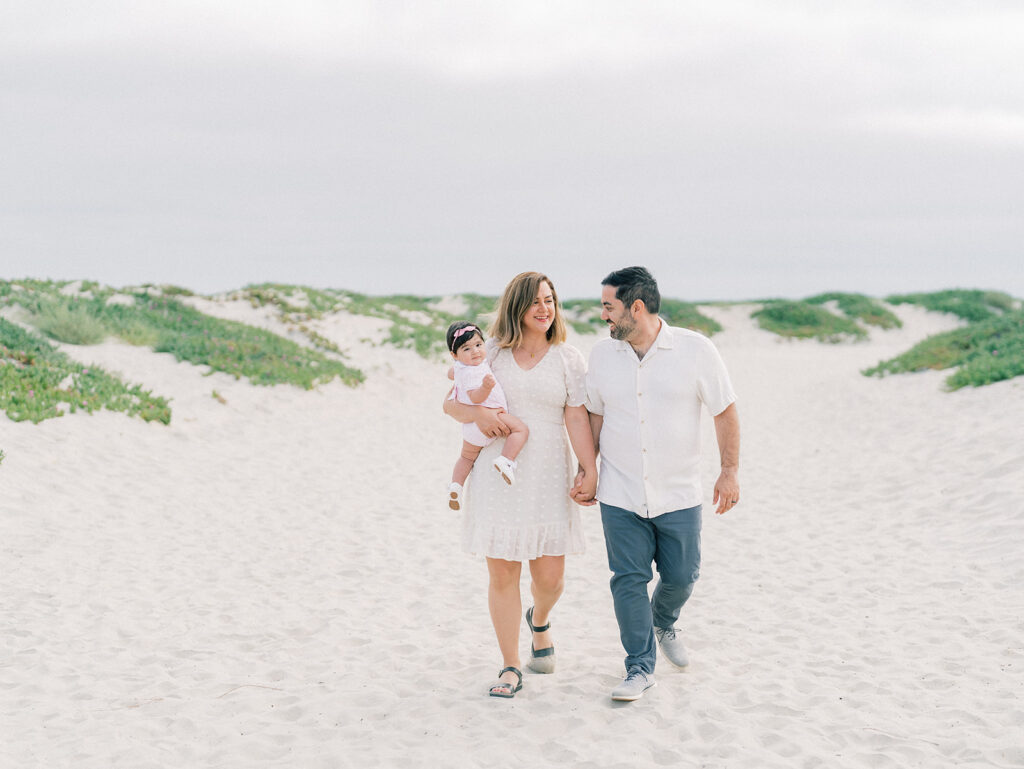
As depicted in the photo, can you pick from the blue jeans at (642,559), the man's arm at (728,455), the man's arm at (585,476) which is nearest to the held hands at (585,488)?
the man's arm at (585,476)

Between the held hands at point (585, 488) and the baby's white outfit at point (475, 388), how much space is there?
56 centimetres

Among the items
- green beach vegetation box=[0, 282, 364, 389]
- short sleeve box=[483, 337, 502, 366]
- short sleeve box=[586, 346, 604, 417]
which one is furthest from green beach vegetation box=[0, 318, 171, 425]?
short sleeve box=[586, 346, 604, 417]

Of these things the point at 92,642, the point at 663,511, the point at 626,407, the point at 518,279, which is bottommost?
the point at 92,642

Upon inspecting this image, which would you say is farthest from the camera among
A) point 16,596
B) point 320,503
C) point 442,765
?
point 320,503

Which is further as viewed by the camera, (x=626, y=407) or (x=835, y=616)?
(x=835, y=616)

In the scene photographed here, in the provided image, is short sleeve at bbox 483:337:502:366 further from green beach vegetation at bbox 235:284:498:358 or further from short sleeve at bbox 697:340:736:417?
green beach vegetation at bbox 235:284:498:358

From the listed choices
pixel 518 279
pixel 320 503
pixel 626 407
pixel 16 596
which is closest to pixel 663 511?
pixel 626 407

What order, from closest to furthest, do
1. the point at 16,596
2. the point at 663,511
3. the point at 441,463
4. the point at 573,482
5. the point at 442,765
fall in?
the point at 442,765 < the point at 663,511 < the point at 573,482 < the point at 16,596 < the point at 441,463

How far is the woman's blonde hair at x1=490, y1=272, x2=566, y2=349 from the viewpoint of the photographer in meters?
4.45

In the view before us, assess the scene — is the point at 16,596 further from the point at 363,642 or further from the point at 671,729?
the point at 671,729

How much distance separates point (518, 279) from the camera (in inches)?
177

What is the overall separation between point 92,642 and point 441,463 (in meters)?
6.85

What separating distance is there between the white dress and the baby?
8cm

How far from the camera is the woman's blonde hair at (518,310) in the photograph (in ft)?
14.6
